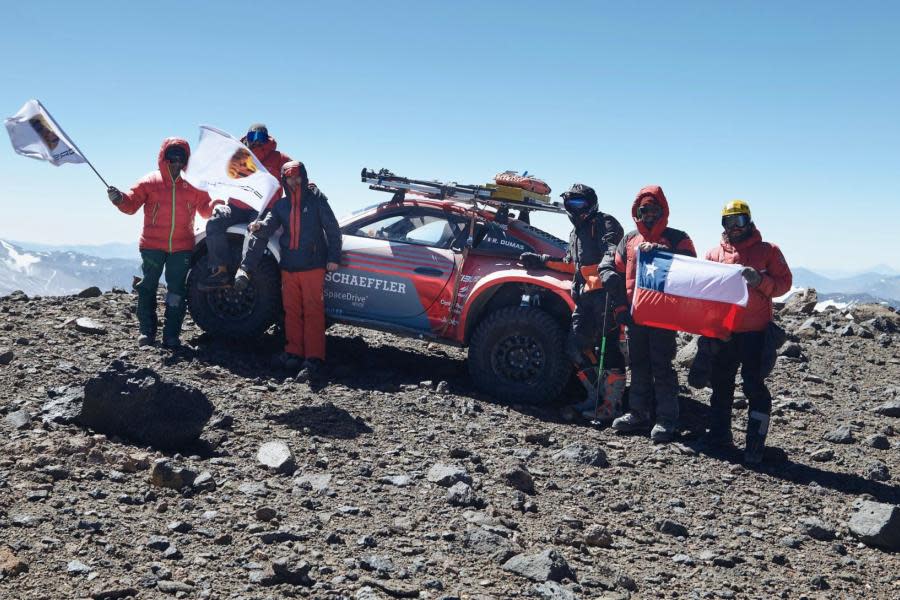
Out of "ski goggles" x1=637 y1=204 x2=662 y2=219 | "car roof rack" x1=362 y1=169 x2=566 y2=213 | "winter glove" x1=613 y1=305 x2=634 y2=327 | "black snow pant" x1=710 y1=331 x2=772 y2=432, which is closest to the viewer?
"black snow pant" x1=710 y1=331 x2=772 y2=432

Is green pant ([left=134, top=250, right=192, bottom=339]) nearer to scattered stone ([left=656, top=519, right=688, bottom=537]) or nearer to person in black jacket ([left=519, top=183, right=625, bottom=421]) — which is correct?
person in black jacket ([left=519, top=183, right=625, bottom=421])

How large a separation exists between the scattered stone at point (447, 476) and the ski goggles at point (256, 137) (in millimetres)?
4555

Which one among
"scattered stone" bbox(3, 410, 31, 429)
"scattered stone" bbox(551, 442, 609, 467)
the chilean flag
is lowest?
"scattered stone" bbox(3, 410, 31, 429)

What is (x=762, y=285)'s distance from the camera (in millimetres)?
6422

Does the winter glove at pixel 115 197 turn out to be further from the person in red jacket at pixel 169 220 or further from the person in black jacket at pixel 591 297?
the person in black jacket at pixel 591 297

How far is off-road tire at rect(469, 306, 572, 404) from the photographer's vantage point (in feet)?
25.1

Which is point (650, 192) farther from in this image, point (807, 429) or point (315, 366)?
point (315, 366)

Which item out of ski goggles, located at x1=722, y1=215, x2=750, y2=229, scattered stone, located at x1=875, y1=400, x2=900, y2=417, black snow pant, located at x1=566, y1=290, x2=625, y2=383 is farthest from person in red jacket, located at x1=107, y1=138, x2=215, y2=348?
scattered stone, located at x1=875, y1=400, x2=900, y2=417

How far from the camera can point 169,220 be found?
28.1 feet

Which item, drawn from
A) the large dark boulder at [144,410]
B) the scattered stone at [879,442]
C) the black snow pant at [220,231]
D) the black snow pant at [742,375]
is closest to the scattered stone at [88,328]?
the black snow pant at [220,231]

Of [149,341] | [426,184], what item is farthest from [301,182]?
[149,341]

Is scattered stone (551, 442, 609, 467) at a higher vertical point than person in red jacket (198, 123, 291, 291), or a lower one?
lower

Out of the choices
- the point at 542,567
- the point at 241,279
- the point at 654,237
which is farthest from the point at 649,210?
the point at 241,279

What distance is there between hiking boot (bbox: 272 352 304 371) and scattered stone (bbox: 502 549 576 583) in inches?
173
